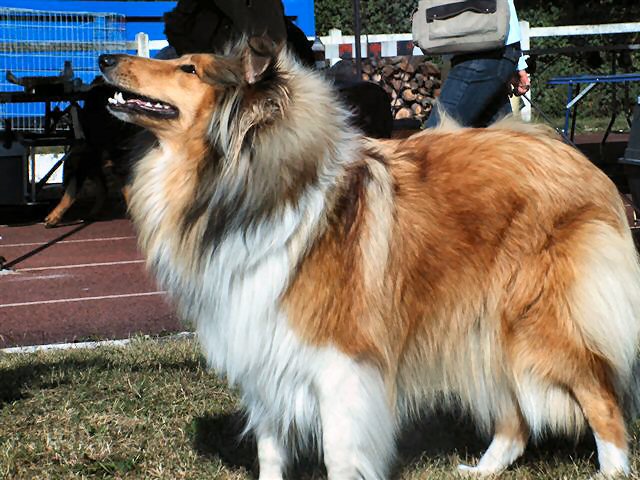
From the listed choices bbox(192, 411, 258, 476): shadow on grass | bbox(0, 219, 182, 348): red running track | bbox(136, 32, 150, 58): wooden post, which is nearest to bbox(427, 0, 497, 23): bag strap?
bbox(0, 219, 182, 348): red running track

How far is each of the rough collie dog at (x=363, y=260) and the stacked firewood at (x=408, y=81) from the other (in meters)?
14.9

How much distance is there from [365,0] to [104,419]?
62.0 ft

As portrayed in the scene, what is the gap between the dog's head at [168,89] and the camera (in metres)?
3.52

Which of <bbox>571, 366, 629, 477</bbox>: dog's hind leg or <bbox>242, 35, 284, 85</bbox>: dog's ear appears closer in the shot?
<bbox>242, 35, 284, 85</bbox>: dog's ear

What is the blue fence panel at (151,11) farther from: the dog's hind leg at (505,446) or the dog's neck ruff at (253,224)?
the dog's neck ruff at (253,224)

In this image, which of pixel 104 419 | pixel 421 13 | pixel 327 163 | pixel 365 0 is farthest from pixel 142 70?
pixel 365 0

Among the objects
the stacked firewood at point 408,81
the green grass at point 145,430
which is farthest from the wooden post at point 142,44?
the green grass at point 145,430

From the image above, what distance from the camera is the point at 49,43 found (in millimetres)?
12484

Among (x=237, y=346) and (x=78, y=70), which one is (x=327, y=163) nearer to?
(x=237, y=346)

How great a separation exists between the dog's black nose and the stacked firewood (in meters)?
15.2

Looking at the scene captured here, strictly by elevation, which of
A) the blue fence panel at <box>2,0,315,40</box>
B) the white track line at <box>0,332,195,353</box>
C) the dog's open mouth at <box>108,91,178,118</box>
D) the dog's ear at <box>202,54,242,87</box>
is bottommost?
the white track line at <box>0,332,195,353</box>

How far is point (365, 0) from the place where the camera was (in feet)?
73.2

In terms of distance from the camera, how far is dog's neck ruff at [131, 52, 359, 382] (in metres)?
3.40

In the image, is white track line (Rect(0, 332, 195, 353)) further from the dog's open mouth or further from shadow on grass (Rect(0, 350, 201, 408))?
the dog's open mouth
